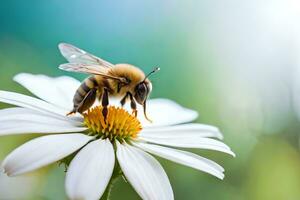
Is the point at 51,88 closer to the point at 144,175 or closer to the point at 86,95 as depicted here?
the point at 86,95

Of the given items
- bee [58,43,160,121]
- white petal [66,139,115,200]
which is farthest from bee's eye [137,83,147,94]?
white petal [66,139,115,200]

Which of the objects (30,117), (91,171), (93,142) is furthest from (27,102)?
(91,171)

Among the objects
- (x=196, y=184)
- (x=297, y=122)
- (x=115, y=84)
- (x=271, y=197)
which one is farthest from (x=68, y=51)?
(x=297, y=122)

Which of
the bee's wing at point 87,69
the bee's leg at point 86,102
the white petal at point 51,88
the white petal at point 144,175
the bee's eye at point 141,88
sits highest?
the white petal at point 51,88

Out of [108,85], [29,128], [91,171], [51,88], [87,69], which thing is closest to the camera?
[91,171]

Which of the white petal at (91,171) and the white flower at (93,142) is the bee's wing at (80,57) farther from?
the white petal at (91,171)

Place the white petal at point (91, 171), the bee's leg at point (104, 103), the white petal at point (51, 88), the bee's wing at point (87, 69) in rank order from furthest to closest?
the white petal at point (51, 88) < the bee's leg at point (104, 103) < the bee's wing at point (87, 69) < the white petal at point (91, 171)

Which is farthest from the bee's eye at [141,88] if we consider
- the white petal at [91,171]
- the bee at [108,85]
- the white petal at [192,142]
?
the white petal at [91,171]

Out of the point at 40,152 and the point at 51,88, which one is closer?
the point at 40,152
